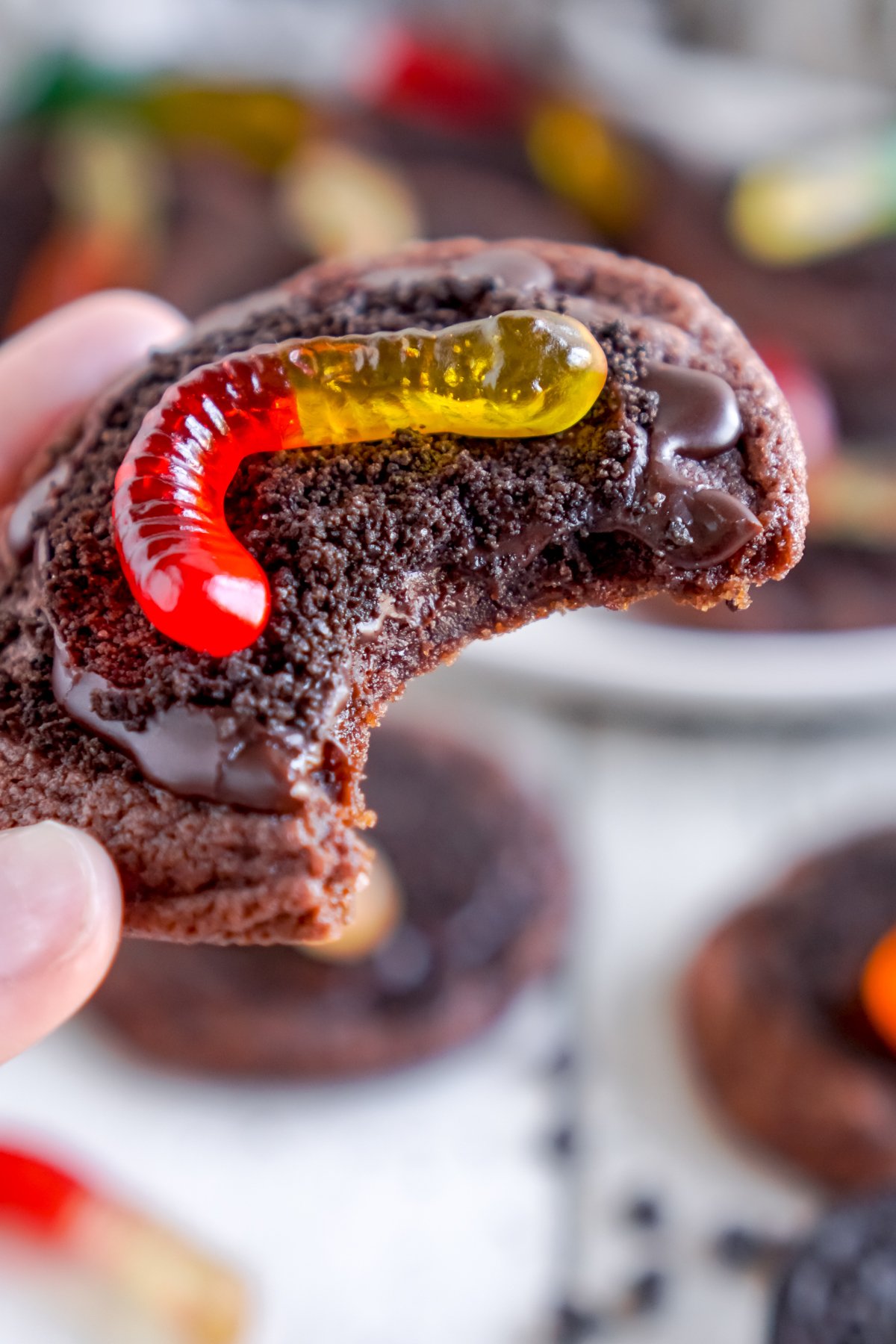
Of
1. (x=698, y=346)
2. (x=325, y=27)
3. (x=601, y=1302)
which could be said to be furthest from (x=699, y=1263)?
(x=325, y=27)

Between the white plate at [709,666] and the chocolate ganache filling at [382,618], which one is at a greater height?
the chocolate ganache filling at [382,618]

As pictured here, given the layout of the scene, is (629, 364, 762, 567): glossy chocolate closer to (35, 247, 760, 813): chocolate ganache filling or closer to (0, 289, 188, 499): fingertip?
(35, 247, 760, 813): chocolate ganache filling

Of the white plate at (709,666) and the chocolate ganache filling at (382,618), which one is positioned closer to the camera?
the chocolate ganache filling at (382,618)

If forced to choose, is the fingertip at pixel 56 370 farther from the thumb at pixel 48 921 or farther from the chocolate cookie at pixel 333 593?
the thumb at pixel 48 921

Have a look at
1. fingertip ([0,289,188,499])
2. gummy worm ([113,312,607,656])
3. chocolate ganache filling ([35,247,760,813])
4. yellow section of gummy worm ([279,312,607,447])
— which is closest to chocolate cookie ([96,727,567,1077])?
fingertip ([0,289,188,499])

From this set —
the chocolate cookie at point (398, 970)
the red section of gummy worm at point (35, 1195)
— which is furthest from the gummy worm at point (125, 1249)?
the chocolate cookie at point (398, 970)

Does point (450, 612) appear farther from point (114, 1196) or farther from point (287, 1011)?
point (114, 1196)
